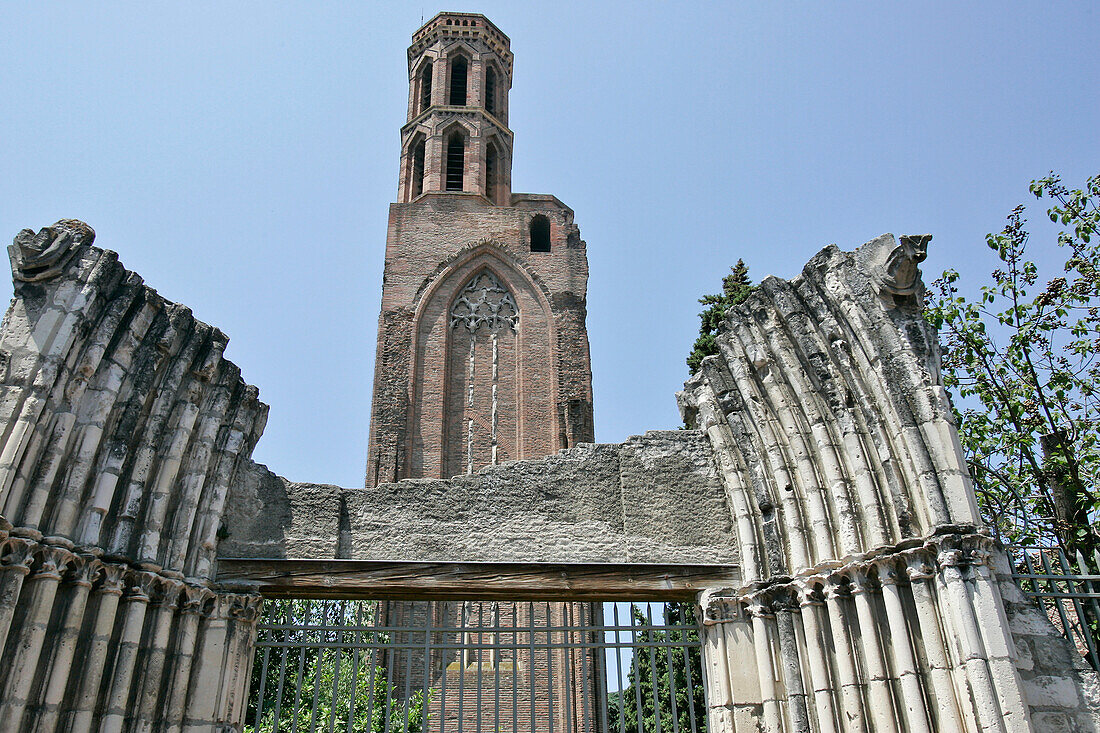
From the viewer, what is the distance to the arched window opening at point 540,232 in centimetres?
2217

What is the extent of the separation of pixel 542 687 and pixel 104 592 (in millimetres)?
8169

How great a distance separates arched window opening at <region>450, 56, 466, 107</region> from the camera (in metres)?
25.5

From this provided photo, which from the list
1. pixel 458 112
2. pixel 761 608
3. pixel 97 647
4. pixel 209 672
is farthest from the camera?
pixel 458 112

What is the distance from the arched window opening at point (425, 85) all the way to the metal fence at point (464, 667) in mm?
15773

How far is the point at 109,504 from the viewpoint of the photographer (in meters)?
5.82

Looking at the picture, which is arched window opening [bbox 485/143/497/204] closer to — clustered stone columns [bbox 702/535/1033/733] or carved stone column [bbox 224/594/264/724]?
carved stone column [bbox 224/594/264/724]

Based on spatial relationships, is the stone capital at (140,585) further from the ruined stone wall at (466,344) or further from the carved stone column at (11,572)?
the ruined stone wall at (466,344)

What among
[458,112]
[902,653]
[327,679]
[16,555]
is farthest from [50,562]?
[458,112]

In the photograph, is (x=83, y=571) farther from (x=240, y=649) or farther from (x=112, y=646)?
(x=240, y=649)

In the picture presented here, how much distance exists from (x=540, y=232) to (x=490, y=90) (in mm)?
5941

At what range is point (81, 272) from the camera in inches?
238

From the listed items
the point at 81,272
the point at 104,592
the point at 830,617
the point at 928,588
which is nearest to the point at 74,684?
the point at 104,592

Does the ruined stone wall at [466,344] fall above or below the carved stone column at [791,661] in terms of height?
above

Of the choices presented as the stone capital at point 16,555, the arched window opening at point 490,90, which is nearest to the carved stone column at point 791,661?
the stone capital at point 16,555
